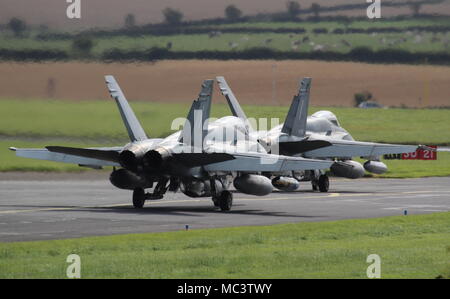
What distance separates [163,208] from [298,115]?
1208 centimetres

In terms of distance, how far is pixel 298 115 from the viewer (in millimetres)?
48531

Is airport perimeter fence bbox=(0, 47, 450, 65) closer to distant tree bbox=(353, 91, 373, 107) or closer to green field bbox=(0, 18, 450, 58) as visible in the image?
green field bbox=(0, 18, 450, 58)

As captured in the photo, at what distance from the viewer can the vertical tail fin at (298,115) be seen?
4838 cm

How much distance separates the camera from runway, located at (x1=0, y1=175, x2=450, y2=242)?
101 ft

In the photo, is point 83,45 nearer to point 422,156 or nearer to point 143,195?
point 143,195

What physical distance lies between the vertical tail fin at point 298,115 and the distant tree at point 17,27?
12595 mm

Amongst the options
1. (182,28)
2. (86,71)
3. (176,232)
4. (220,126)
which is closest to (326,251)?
(176,232)

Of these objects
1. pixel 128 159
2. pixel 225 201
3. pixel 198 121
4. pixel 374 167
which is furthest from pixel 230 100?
pixel 128 159

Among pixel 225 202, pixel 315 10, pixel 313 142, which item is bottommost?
pixel 225 202

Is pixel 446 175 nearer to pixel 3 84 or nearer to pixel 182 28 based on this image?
pixel 182 28

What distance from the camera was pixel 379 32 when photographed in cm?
6344

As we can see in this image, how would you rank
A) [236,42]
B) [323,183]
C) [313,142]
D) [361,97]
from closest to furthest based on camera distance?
[313,142] → [323,183] → [236,42] → [361,97]

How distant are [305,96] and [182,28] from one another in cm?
725

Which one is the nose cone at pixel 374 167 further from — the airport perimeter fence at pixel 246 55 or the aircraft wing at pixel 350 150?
the airport perimeter fence at pixel 246 55
